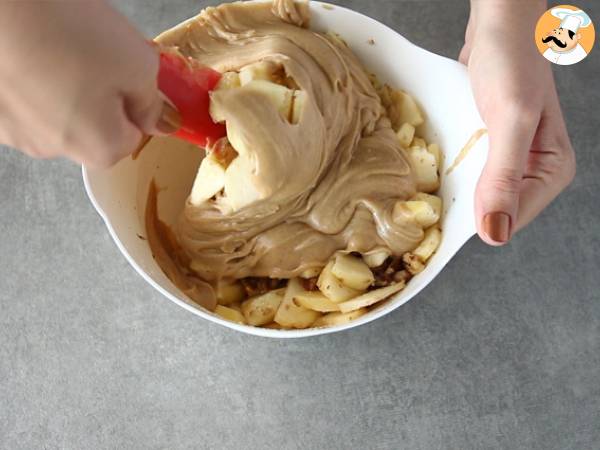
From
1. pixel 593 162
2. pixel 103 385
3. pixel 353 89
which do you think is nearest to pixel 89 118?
pixel 353 89

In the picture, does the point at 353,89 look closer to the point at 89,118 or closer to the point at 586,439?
the point at 89,118

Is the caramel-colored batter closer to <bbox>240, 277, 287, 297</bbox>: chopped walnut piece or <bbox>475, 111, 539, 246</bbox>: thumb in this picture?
<bbox>240, 277, 287, 297</bbox>: chopped walnut piece

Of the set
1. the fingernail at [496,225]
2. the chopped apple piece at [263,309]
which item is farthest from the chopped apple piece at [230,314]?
the fingernail at [496,225]

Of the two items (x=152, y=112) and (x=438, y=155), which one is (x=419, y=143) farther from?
(x=152, y=112)

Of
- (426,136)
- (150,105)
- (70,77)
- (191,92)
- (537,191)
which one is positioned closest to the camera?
(70,77)

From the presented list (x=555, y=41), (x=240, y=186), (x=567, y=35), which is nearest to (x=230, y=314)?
(x=240, y=186)

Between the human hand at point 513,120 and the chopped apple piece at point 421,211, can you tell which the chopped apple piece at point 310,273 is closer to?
the chopped apple piece at point 421,211
